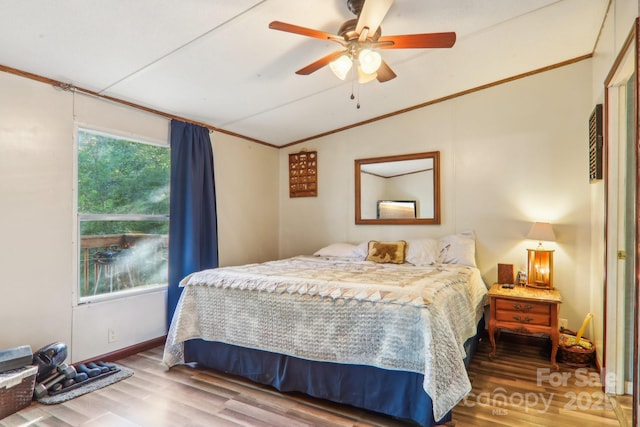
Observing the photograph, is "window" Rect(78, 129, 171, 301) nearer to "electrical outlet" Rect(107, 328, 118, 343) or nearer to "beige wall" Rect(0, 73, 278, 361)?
"beige wall" Rect(0, 73, 278, 361)

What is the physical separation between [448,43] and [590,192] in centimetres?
229

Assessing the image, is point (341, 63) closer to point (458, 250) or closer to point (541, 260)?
point (458, 250)

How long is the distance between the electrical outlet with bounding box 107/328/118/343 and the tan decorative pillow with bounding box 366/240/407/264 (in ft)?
8.18

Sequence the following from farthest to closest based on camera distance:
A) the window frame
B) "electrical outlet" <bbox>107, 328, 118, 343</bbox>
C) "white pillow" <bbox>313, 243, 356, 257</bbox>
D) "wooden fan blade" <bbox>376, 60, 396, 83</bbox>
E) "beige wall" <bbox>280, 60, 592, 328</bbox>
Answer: "white pillow" <bbox>313, 243, 356, 257</bbox>
"beige wall" <bbox>280, 60, 592, 328</bbox>
"electrical outlet" <bbox>107, 328, 118, 343</bbox>
the window frame
"wooden fan blade" <bbox>376, 60, 396, 83</bbox>

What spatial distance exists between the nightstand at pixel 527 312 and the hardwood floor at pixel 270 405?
1.04 ft

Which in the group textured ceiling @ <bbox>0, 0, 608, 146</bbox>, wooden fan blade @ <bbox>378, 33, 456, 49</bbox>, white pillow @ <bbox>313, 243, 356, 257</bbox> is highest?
textured ceiling @ <bbox>0, 0, 608, 146</bbox>

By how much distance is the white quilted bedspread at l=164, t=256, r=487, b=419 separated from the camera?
199 cm

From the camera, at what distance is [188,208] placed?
3586 millimetres

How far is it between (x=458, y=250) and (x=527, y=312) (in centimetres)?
84

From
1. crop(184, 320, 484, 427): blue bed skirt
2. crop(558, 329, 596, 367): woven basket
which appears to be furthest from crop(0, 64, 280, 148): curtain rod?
crop(558, 329, 596, 367): woven basket

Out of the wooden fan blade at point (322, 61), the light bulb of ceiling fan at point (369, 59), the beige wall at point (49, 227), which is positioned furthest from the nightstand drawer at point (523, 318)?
the beige wall at point (49, 227)

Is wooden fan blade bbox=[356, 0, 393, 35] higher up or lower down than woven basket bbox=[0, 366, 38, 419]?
higher up

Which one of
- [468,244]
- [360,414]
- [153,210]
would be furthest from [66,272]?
[468,244]

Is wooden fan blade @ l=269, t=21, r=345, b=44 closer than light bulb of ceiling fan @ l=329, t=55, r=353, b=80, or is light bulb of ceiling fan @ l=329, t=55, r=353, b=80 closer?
wooden fan blade @ l=269, t=21, r=345, b=44
